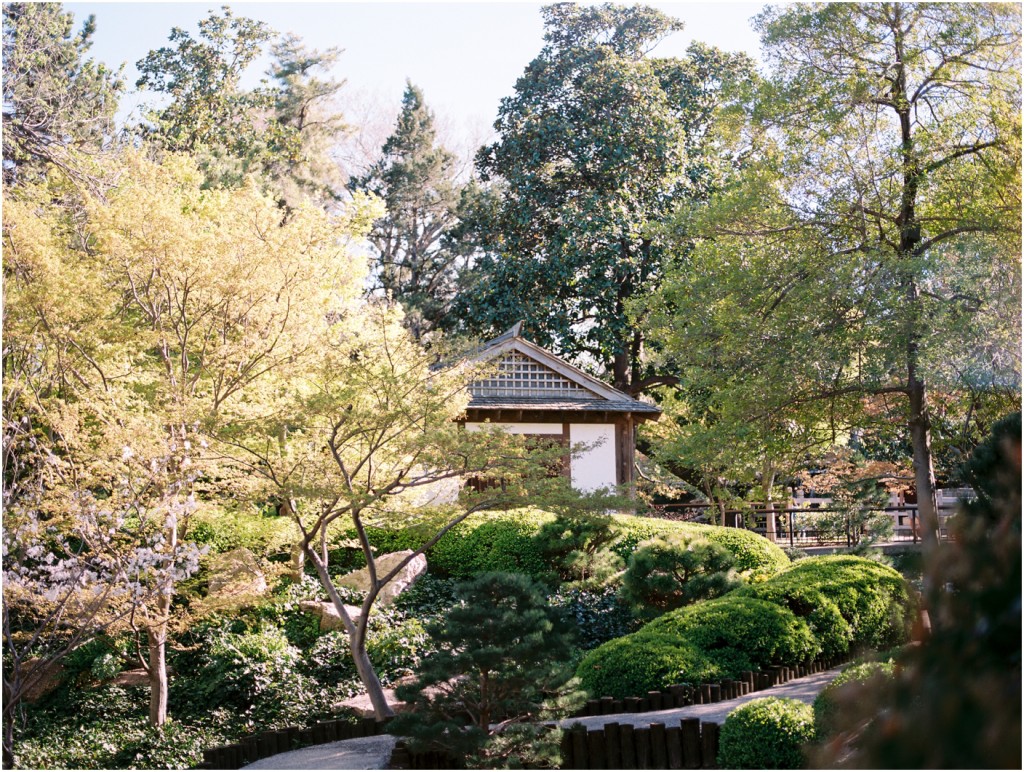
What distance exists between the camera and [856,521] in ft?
57.6

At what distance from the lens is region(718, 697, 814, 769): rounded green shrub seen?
19.6 feet

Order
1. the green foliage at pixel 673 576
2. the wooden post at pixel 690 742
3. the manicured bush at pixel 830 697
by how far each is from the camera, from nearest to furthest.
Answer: the manicured bush at pixel 830 697, the wooden post at pixel 690 742, the green foliage at pixel 673 576

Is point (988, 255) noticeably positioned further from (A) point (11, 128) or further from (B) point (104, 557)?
(A) point (11, 128)

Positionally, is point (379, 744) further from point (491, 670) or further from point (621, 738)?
point (621, 738)

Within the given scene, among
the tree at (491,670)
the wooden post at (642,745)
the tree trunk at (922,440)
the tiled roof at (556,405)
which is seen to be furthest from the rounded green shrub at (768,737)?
the tiled roof at (556,405)

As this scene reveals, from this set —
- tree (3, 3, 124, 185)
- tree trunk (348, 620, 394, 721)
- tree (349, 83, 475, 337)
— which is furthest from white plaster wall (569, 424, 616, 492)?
tree (3, 3, 124, 185)

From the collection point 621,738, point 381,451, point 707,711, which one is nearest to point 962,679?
point 621,738

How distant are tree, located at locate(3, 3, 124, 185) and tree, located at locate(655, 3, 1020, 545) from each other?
7492 millimetres

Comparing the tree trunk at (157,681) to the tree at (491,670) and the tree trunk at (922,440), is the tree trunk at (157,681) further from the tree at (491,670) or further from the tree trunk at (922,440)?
the tree trunk at (922,440)

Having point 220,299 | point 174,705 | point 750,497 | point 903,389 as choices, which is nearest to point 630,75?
point 750,497

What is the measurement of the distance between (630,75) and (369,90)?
8.90 m

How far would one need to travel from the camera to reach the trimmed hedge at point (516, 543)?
12867mm

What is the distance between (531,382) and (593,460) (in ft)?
5.43

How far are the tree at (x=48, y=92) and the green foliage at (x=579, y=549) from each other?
23.3 feet
